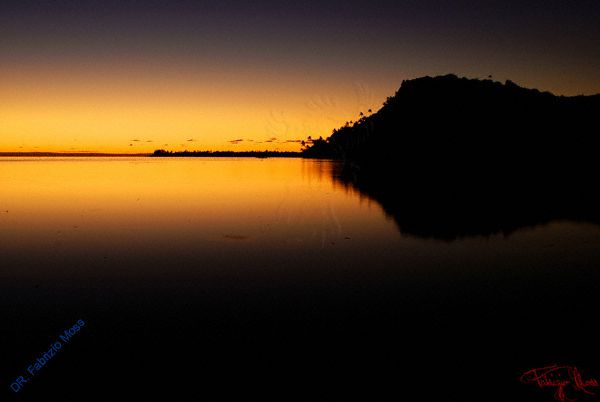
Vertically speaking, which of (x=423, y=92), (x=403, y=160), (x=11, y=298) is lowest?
(x=403, y=160)

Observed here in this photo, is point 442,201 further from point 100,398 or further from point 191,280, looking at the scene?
point 100,398

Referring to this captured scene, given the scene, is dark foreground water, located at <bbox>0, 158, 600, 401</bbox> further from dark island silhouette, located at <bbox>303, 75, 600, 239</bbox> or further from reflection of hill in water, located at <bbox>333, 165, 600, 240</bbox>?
dark island silhouette, located at <bbox>303, 75, 600, 239</bbox>

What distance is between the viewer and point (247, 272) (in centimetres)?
1655

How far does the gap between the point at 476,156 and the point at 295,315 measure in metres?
122

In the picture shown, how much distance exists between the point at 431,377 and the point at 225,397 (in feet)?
13.8

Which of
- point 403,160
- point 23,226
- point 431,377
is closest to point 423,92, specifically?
point 403,160

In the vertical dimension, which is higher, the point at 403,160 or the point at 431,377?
the point at 431,377
